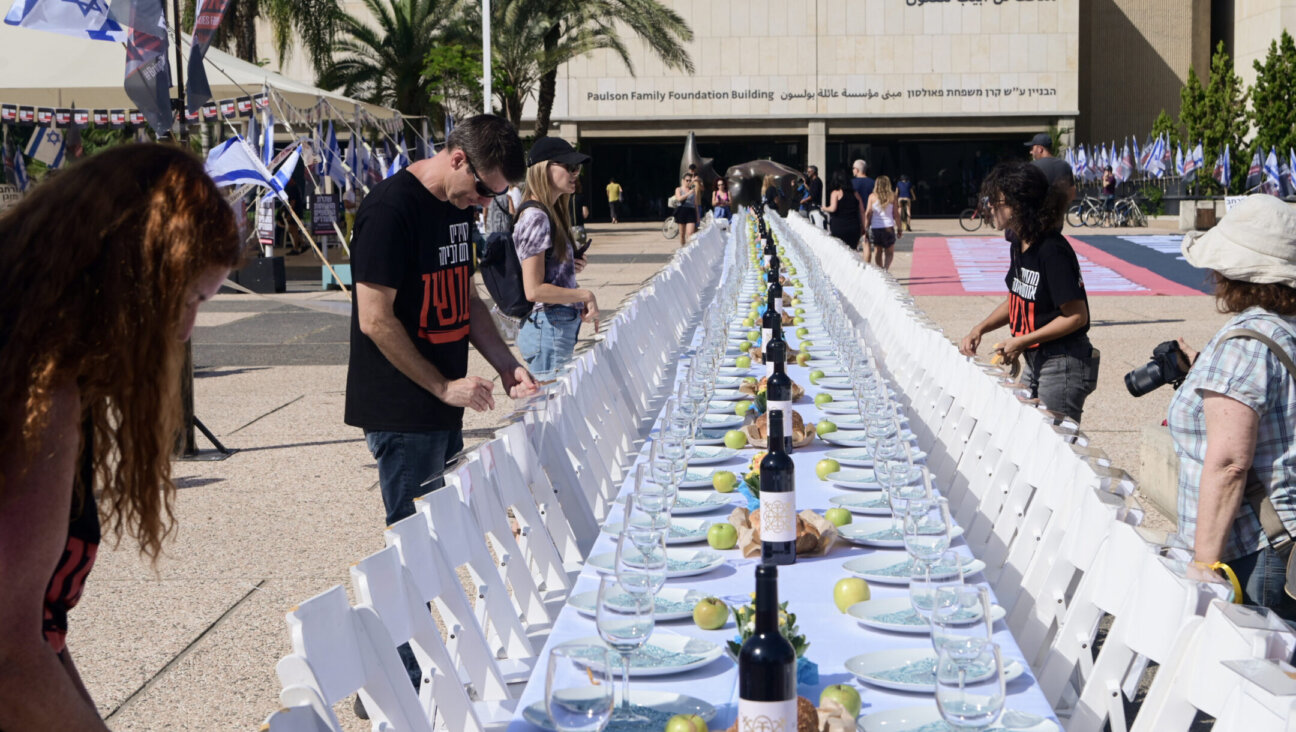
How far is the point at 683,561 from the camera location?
3633 mm

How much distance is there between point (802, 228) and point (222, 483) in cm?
1526

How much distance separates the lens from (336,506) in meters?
7.61

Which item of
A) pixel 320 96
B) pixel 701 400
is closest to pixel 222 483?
pixel 701 400

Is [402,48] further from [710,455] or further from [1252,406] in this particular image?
[1252,406]

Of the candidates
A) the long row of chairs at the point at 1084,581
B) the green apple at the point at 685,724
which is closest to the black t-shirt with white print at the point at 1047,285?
the long row of chairs at the point at 1084,581

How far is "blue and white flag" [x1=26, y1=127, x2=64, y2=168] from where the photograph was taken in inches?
768

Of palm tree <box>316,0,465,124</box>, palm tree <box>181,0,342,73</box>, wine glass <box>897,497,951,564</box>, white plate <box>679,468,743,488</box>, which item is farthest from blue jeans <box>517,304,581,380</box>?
palm tree <box>316,0,465,124</box>

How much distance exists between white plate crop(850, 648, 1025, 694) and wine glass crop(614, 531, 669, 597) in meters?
0.46

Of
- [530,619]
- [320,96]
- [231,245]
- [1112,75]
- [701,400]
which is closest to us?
[231,245]

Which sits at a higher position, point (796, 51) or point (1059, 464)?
point (796, 51)

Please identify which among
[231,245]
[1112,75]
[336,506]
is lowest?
[336,506]

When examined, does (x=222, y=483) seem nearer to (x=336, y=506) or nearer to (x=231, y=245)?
(x=336, y=506)

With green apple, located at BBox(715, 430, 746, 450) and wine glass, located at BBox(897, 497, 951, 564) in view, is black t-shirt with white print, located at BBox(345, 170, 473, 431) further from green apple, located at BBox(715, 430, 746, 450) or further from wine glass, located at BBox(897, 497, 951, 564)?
wine glass, located at BBox(897, 497, 951, 564)

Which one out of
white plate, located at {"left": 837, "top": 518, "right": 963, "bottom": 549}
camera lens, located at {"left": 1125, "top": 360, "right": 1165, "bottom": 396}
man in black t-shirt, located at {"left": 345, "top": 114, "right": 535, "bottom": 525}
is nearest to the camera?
white plate, located at {"left": 837, "top": 518, "right": 963, "bottom": 549}
